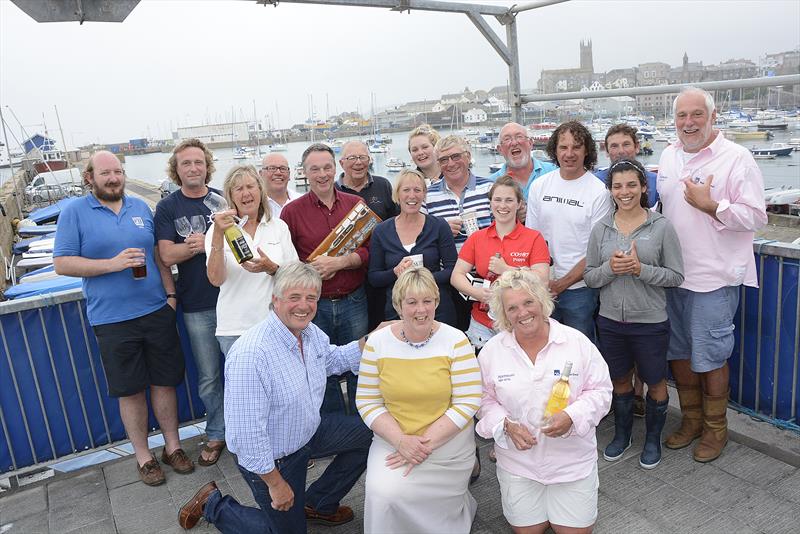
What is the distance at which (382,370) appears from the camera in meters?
2.97

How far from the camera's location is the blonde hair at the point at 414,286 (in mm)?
2805

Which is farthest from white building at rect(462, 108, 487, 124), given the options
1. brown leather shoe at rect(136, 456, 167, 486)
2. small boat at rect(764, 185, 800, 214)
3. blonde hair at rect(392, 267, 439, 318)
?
small boat at rect(764, 185, 800, 214)

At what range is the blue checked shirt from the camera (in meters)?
2.65

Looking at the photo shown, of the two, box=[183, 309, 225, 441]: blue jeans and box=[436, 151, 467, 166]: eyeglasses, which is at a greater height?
box=[436, 151, 467, 166]: eyeglasses

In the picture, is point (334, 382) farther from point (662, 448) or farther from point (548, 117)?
point (548, 117)

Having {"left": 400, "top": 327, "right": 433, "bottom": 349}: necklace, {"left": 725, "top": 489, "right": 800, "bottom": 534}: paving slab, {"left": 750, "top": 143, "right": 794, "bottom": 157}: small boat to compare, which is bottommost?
{"left": 750, "top": 143, "right": 794, "bottom": 157}: small boat

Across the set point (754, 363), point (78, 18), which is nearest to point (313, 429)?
point (78, 18)

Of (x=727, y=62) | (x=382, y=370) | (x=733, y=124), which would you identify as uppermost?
(x=727, y=62)

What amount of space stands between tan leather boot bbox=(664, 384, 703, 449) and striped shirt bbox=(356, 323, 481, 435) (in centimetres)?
174

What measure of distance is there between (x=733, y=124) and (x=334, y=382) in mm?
4971

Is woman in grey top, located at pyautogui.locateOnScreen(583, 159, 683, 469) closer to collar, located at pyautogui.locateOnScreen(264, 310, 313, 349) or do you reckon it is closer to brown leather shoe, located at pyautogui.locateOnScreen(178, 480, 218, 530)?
collar, located at pyautogui.locateOnScreen(264, 310, 313, 349)

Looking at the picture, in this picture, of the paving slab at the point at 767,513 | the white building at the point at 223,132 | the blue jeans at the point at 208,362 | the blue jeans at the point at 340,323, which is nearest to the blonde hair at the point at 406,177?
the blue jeans at the point at 340,323

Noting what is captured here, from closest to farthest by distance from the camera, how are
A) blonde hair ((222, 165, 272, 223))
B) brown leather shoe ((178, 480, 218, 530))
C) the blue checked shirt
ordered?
the blue checked shirt < brown leather shoe ((178, 480, 218, 530)) < blonde hair ((222, 165, 272, 223))

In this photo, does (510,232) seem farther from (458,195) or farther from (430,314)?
(430,314)
